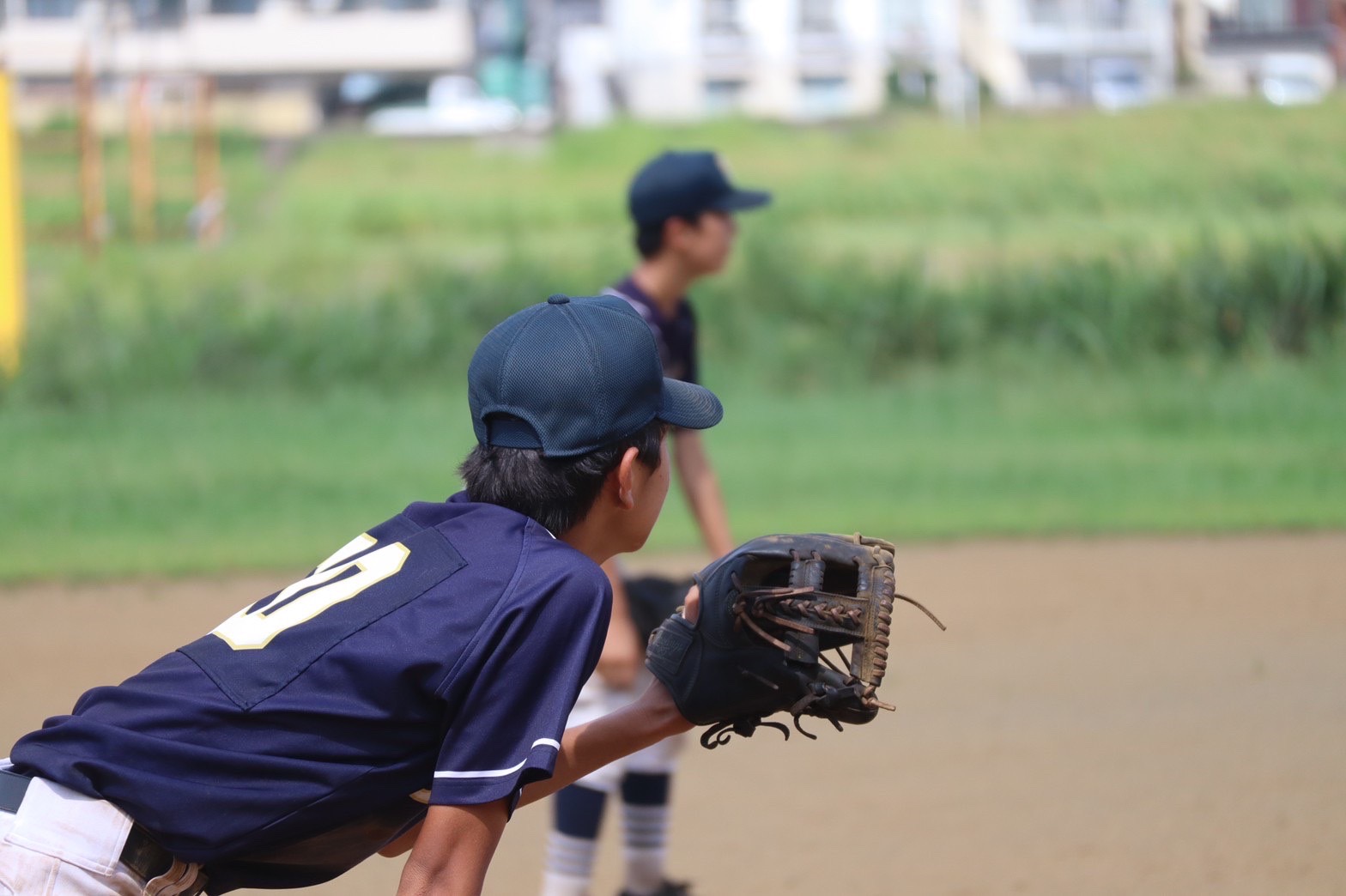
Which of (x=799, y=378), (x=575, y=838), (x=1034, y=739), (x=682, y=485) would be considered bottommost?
(x=799, y=378)

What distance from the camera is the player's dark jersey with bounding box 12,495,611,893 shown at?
69.7 inches

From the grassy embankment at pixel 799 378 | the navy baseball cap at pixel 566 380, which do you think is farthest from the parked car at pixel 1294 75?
the navy baseball cap at pixel 566 380

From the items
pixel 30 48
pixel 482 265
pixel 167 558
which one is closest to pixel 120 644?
pixel 167 558

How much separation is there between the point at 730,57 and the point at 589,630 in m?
42.8

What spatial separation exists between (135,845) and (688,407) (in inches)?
36.5

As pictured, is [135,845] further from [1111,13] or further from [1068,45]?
[1111,13]

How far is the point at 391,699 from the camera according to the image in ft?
5.89

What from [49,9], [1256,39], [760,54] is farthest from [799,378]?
[1256,39]

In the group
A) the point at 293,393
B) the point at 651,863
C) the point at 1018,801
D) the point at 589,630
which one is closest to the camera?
the point at 589,630

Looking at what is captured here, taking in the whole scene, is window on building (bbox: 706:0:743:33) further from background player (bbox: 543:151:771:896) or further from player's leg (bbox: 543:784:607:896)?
player's leg (bbox: 543:784:607:896)

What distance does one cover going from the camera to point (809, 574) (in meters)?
2.06

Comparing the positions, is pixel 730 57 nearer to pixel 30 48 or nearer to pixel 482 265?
pixel 30 48

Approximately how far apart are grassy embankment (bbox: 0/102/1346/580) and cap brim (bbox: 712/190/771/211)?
113 inches

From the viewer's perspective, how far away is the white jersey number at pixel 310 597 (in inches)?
73.6
